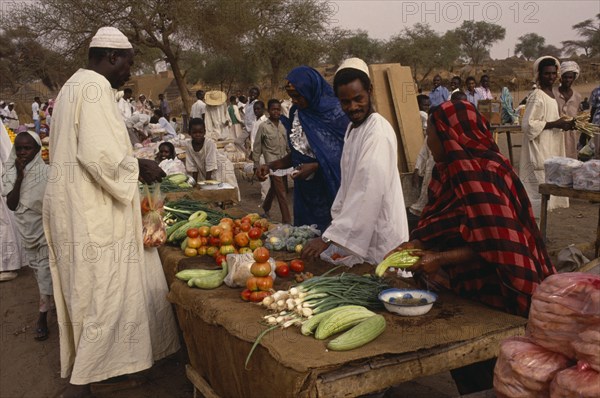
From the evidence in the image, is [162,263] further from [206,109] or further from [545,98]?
[206,109]

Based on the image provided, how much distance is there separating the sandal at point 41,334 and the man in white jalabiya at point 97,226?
1396 millimetres

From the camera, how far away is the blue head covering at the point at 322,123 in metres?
4.18

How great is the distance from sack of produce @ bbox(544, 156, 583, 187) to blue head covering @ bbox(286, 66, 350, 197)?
8.53ft

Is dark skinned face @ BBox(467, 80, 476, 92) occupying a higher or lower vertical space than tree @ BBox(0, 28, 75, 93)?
lower

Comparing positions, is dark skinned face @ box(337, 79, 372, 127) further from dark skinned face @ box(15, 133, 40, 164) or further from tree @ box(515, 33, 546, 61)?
tree @ box(515, 33, 546, 61)

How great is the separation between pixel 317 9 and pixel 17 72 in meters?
22.9

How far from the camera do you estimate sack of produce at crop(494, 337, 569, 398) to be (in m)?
1.40

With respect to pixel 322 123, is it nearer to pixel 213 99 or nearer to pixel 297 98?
pixel 297 98

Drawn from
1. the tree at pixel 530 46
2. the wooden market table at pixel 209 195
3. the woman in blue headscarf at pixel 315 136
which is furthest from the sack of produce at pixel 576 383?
the tree at pixel 530 46

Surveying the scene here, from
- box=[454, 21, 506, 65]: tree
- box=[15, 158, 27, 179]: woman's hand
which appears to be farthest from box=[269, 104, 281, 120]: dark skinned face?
box=[454, 21, 506, 65]: tree

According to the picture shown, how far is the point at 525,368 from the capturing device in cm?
143

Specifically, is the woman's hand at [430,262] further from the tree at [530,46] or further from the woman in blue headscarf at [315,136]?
the tree at [530,46]

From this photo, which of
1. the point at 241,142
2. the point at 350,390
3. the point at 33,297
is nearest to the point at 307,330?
the point at 350,390

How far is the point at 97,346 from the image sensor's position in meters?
3.60
